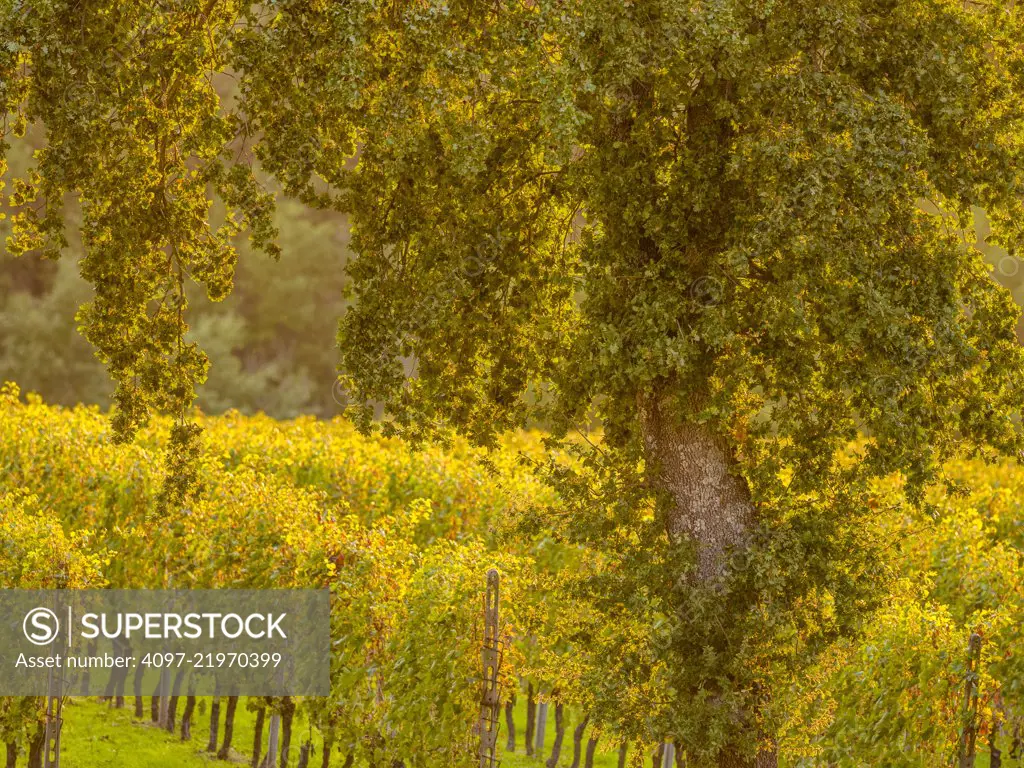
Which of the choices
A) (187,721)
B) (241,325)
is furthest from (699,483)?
(241,325)

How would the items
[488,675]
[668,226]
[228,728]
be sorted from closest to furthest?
[668,226] < [488,675] < [228,728]

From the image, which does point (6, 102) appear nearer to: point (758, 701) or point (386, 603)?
point (386, 603)

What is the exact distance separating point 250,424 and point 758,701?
1848cm

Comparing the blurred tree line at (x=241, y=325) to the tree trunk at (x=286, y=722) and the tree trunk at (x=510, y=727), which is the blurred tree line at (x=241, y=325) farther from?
the tree trunk at (x=286, y=722)

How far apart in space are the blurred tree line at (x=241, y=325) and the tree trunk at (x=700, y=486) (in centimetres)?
3583

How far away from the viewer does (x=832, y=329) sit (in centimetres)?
851

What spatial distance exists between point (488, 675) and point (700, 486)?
283cm

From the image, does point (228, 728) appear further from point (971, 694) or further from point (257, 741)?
point (971, 694)

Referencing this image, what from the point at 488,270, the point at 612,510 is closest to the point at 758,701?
the point at 612,510

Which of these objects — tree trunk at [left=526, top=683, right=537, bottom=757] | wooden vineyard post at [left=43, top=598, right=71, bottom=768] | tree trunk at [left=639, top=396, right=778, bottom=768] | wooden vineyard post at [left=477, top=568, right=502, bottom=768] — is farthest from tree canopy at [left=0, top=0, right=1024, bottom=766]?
tree trunk at [left=526, top=683, right=537, bottom=757]

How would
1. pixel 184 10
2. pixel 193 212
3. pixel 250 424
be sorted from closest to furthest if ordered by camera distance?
pixel 184 10 < pixel 193 212 < pixel 250 424

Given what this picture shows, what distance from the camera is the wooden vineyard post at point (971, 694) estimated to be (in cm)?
1042

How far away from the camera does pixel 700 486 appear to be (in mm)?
9727

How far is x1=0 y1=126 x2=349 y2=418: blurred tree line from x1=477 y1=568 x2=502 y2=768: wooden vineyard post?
114 ft
